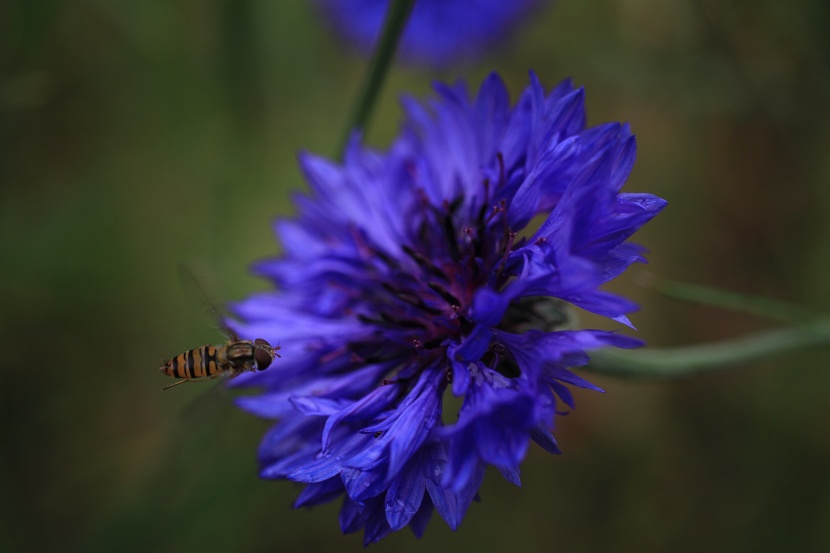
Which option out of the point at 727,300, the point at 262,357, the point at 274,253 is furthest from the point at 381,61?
the point at 274,253

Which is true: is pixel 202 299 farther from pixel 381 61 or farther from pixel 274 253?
pixel 274 253

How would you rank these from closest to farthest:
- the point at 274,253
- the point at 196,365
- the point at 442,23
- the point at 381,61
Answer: the point at 196,365
the point at 381,61
the point at 442,23
the point at 274,253

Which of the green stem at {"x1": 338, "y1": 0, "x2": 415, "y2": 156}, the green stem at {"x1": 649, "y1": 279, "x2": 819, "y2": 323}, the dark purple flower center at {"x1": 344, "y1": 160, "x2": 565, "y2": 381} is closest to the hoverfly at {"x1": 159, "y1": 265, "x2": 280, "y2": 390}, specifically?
the dark purple flower center at {"x1": 344, "y1": 160, "x2": 565, "y2": 381}

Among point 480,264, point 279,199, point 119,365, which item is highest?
point 279,199

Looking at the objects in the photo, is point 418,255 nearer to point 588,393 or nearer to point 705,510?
point 588,393

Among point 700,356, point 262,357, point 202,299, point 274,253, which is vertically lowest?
point 700,356

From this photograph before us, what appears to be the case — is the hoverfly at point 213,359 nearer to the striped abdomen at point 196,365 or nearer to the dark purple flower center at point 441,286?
the striped abdomen at point 196,365

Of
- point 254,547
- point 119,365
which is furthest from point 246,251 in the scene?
point 254,547
